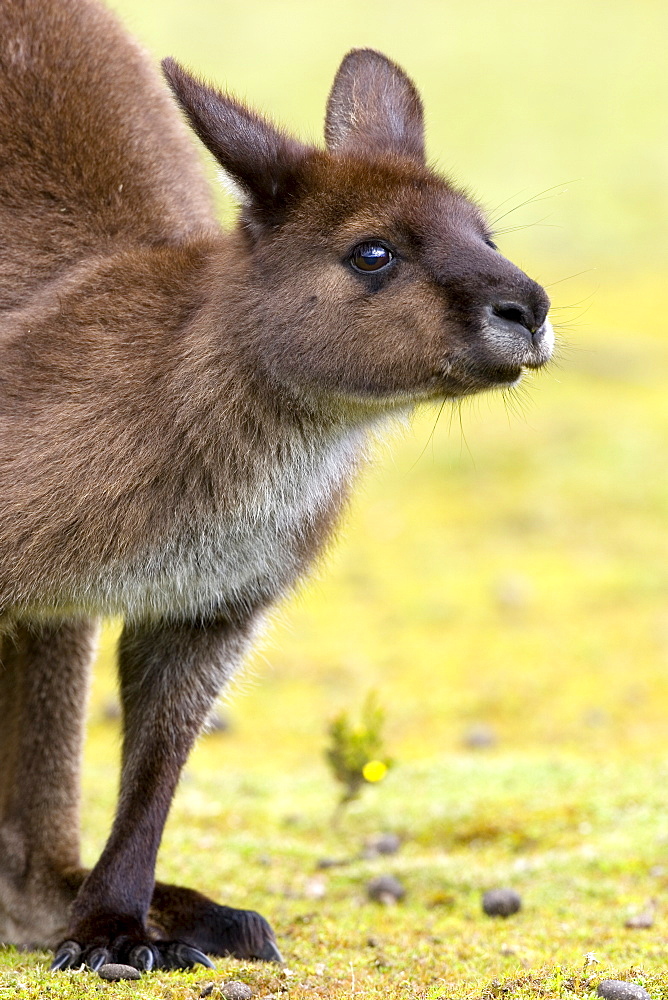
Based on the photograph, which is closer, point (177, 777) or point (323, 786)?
point (177, 777)

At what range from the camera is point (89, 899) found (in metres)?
5.34

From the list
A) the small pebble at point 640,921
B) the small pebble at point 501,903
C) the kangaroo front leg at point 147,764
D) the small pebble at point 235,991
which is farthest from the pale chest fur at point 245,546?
the small pebble at point 640,921

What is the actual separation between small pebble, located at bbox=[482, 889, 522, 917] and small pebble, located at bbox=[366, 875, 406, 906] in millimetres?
518

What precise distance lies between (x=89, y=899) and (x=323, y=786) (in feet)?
11.7

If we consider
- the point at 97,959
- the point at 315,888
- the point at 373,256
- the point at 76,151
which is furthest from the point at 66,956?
the point at 76,151

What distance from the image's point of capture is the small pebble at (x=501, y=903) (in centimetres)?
627

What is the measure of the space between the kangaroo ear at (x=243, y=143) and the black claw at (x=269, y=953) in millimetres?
2813

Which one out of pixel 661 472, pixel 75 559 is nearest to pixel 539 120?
pixel 661 472

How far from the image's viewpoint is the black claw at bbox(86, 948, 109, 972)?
5.01 meters

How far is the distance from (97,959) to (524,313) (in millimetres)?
2807

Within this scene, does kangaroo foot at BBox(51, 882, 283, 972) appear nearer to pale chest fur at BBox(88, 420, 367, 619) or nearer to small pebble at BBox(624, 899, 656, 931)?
pale chest fur at BBox(88, 420, 367, 619)

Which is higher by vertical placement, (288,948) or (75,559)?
(75,559)

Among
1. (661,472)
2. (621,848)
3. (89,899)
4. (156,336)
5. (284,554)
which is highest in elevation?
(156,336)

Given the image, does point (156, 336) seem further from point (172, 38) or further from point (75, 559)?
point (172, 38)
